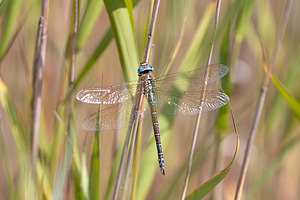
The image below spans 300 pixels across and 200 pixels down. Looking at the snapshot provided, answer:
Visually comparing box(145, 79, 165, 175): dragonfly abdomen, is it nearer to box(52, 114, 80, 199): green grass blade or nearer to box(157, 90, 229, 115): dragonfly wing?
box(157, 90, 229, 115): dragonfly wing

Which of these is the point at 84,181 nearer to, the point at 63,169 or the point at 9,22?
the point at 63,169

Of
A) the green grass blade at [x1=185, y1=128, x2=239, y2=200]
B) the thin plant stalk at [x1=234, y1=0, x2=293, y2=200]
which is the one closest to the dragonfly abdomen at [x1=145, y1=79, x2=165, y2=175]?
the green grass blade at [x1=185, y1=128, x2=239, y2=200]

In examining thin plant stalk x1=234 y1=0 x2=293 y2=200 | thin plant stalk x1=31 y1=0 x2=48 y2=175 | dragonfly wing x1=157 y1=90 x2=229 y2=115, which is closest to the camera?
thin plant stalk x1=234 y1=0 x2=293 y2=200

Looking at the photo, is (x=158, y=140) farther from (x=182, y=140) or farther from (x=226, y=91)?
(x=182, y=140)

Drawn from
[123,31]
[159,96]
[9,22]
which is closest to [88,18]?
[123,31]

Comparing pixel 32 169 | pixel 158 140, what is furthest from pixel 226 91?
pixel 32 169
